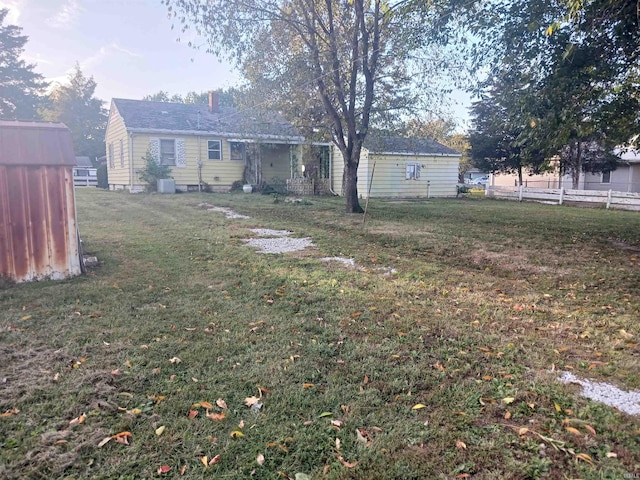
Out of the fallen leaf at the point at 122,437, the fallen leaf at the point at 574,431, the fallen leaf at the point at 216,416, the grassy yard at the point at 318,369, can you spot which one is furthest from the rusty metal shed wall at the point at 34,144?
the fallen leaf at the point at 574,431

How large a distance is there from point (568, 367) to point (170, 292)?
396cm

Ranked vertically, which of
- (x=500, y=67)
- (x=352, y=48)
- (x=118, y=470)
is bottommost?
(x=118, y=470)

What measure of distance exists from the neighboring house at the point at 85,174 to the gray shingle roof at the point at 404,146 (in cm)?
1885

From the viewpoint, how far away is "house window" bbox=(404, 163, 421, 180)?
72.4 ft

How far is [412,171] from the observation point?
878 inches

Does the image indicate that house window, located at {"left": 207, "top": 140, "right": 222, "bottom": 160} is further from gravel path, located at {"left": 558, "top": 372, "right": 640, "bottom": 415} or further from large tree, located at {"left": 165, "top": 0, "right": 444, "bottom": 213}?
gravel path, located at {"left": 558, "top": 372, "right": 640, "bottom": 415}

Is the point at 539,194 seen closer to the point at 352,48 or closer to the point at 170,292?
the point at 352,48

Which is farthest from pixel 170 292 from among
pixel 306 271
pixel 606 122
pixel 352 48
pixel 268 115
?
pixel 268 115

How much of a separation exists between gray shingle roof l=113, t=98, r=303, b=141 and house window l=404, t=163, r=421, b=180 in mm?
5890

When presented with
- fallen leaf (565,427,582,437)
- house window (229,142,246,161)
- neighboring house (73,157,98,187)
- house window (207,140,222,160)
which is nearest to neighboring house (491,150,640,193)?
house window (229,142,246,161)

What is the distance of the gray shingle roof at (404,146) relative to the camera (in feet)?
44.9

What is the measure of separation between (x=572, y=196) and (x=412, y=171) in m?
7.76

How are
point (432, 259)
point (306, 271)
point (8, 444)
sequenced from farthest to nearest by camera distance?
1. point (432, 259)
2. point (306, 271)
3. point (8, 444)

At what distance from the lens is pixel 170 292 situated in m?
4.80
